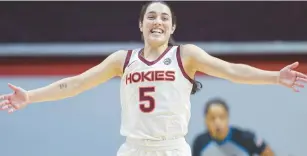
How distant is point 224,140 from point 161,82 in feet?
6.58

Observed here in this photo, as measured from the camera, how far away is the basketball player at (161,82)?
10.5 feet

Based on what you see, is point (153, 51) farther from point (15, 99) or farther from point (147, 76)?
point (15, 99)

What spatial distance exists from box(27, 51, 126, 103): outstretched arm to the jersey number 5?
0.28 metres

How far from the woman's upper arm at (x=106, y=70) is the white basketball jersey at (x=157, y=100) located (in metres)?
0.16

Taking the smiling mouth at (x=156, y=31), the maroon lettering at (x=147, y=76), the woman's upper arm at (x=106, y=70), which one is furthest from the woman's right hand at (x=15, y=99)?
the smiling mouth at (x=156, y=31)

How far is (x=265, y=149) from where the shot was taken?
199 inches

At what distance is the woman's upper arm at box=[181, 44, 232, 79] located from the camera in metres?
3.27

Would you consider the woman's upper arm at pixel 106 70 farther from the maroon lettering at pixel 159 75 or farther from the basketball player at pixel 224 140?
the basketball player at pixel 224 140

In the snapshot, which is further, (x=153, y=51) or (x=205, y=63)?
(x=153, y=51)

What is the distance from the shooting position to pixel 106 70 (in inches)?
136

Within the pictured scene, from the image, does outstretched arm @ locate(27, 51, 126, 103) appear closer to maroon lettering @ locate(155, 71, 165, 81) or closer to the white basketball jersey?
the white basketball jersey

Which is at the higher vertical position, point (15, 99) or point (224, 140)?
point (15, 99)

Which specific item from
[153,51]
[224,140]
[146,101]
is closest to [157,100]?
[146,101]

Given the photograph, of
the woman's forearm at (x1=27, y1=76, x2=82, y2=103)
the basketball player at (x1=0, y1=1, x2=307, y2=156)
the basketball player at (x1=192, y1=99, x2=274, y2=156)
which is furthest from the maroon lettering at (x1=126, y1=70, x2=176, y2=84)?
the basketball player at (x1=192, y1=99, x2=274, y2=156)
